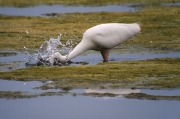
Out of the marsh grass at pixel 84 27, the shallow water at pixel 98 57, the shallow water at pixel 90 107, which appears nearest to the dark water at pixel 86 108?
the shallow water at pixel 90 107

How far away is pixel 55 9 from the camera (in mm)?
43469

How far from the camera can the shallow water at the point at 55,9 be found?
40237mm

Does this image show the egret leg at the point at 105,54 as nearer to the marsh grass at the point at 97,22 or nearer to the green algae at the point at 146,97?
the marsh grass at the point at 97,22

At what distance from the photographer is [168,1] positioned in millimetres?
44812

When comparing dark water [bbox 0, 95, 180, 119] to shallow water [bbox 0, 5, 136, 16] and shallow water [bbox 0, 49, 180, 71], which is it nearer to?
shallow water [bbox 0, 49, 180, 71]

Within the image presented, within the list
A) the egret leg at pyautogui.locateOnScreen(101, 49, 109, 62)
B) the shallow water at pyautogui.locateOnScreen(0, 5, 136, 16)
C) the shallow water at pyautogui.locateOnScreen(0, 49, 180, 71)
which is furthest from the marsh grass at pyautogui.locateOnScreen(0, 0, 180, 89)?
the shallow water at pyautogui.locateOnScreen(0, 5, 136, 16)

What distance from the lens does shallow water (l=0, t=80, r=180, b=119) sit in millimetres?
14992

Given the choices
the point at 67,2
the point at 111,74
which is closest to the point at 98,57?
the point at 111,74

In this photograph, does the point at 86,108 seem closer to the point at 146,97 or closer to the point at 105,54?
the point at 146,97

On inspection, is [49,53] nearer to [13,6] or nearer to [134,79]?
[134,79]

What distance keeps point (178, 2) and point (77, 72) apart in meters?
26.4

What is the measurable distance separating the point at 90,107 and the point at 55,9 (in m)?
28.2

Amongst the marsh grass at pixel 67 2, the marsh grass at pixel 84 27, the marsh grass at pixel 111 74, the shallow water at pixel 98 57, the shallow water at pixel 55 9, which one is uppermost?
the marsh grass at pixel 67 2

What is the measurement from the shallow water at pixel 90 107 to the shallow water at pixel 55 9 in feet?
75.8
